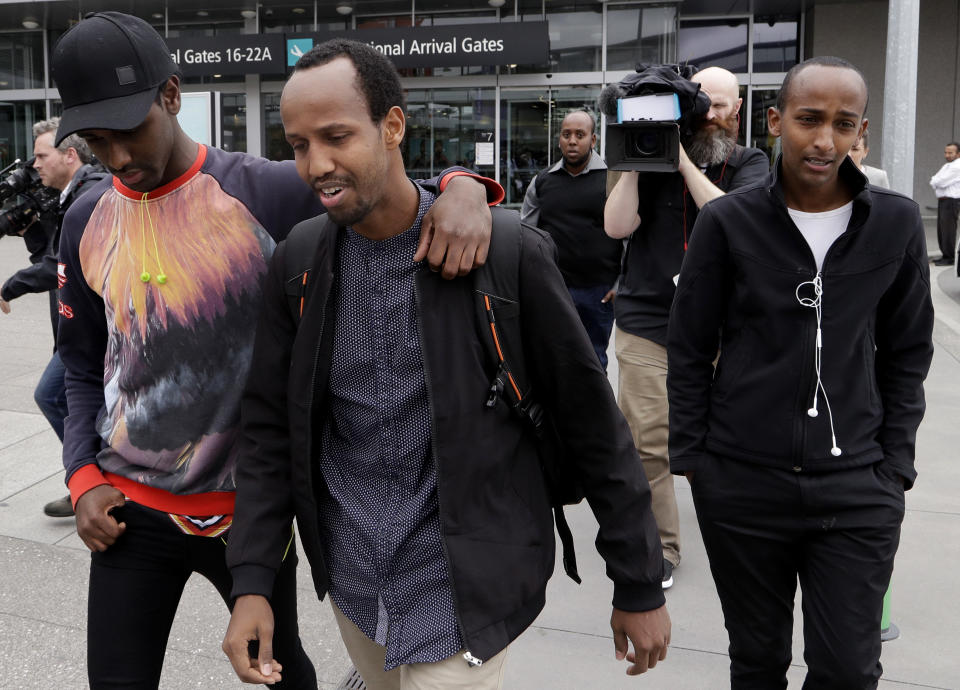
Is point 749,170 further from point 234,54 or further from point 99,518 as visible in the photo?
point 234,54

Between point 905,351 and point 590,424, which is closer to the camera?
point 590,424

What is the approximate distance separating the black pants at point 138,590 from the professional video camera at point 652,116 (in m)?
2.28

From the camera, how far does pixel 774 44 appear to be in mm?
21312

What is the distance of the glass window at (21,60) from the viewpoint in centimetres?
2302

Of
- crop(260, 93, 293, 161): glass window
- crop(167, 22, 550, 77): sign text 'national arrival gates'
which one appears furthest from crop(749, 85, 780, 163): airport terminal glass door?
crop(260, 93, 293, 161): glass window

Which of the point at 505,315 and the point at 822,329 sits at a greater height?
the point at 505,315

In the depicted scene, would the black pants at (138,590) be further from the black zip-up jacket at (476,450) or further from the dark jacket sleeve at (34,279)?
the dark jacket sleeve at (34,279)

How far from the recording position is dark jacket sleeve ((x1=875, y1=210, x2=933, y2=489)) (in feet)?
8.16

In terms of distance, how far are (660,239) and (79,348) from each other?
241 cm

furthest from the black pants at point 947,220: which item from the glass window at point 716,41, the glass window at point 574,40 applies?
the glass window at point 574,40

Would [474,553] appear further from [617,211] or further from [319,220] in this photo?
[617,211]

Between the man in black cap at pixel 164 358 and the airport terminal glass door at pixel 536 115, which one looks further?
the airport terminal glass door at pixel 536 115

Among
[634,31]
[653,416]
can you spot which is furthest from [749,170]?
[634,31]

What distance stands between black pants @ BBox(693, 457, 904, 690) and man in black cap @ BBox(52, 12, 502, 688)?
47.1 inches
